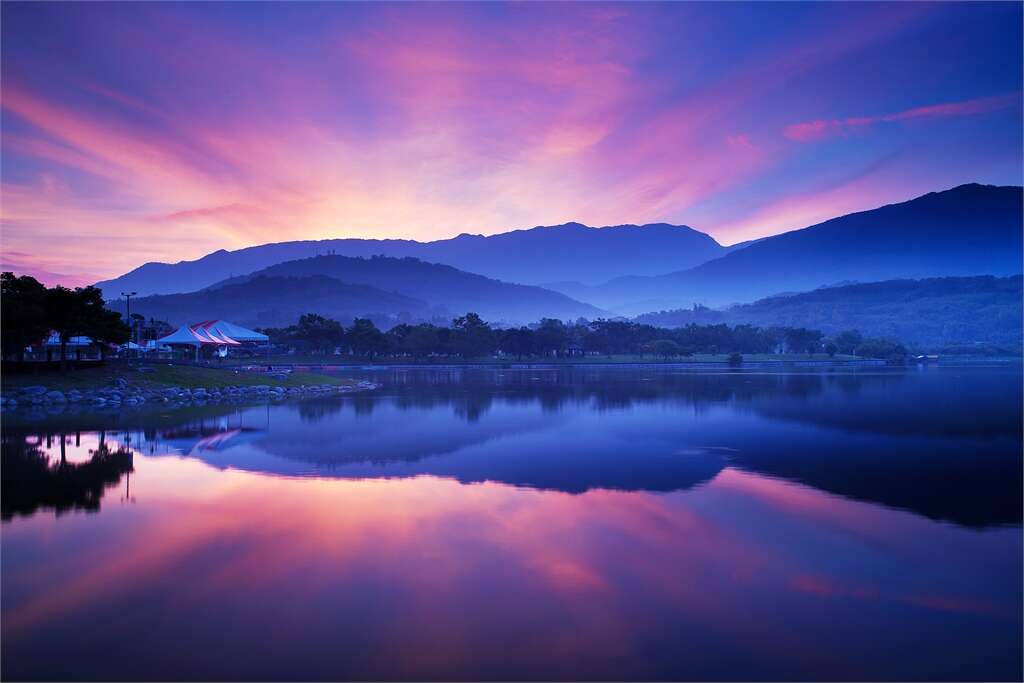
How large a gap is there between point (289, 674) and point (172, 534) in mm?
7830

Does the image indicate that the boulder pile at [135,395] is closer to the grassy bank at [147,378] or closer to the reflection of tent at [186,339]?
the grassy bank at [147,378]

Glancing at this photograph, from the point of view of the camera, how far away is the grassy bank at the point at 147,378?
42844mm

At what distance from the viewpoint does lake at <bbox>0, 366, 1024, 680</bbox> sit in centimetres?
876

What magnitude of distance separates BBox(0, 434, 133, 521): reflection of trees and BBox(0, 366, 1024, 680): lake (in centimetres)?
15

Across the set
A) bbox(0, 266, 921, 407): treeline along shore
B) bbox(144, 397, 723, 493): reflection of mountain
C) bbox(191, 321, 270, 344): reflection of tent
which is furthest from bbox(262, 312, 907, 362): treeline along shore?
bbox(144, 397, 723, 493): reflection of mountain

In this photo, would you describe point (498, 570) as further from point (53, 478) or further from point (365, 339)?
point (365, 339)

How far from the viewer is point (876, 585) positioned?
11.3m

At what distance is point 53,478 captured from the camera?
1994 centimetres

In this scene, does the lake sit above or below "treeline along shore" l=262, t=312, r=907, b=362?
below

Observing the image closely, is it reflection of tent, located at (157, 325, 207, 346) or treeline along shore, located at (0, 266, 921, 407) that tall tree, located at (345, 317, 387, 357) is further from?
reflection of tent, located at (157, 325, 207, 346)

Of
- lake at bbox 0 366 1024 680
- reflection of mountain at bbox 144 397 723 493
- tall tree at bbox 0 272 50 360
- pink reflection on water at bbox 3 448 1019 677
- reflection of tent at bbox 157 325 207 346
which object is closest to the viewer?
lake at bbox 0 366 1024 680

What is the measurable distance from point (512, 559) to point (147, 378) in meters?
44.8

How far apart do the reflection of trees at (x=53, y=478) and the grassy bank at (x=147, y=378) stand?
19.5 metres

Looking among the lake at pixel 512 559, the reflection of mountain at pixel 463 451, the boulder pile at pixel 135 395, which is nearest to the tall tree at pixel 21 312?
the boulder pile at pixel 135 395
